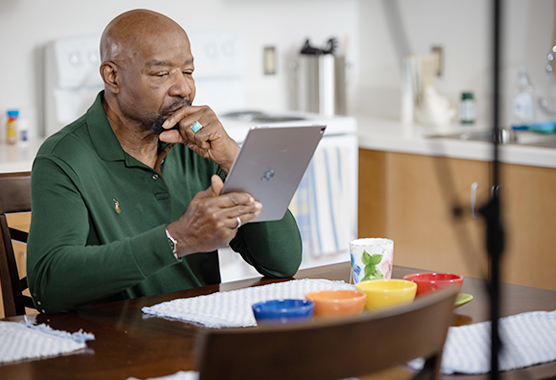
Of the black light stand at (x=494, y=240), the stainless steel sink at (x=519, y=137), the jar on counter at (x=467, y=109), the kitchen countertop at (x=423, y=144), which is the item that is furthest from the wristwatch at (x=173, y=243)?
the jar on counter at (x=467, y=109)

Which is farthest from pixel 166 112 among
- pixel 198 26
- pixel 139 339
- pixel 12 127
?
pixel 198 26

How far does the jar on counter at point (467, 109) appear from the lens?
3.14 meters

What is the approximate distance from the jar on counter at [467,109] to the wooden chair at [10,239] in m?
2.14

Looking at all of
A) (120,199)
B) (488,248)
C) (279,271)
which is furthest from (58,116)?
(488,248)

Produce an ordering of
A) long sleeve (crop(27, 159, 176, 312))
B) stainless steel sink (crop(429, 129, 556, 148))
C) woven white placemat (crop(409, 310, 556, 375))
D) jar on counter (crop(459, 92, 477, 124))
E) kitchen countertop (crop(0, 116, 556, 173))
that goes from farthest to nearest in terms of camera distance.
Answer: jar on counter (crop(459, 92, 477, 124)), stainless steel sink (crop(429, 129, 556, 148)), kitchen countertop (crop(0, 116, 556, 173)), long sleeve (crop(27, 159, 176, 312)), woven white placemat (crop(409, 310, 556, 375))

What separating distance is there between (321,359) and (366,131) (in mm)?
2520

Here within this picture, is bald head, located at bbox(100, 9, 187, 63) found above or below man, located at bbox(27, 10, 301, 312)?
above

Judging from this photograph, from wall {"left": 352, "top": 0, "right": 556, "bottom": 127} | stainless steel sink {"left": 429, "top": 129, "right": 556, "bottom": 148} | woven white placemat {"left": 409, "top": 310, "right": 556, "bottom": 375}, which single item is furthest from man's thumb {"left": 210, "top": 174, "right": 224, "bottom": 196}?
stainless steel sink {"left": 429, "top": 129, "right": 556, "bottom": 148}

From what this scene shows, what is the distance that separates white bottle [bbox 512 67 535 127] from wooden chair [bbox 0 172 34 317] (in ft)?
6.75

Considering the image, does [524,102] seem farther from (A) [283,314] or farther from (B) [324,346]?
(B) [324,346]

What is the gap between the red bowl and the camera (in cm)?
109

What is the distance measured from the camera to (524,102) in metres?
2.91

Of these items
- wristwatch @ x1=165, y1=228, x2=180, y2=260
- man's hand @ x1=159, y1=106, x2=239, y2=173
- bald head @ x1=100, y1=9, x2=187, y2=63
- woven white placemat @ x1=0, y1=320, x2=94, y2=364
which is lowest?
woven white placemat @ x1=0, y1=320, x2=94, y2=364

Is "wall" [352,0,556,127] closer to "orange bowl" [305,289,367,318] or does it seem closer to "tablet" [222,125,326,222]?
"tablet" [222,125,326,222]
